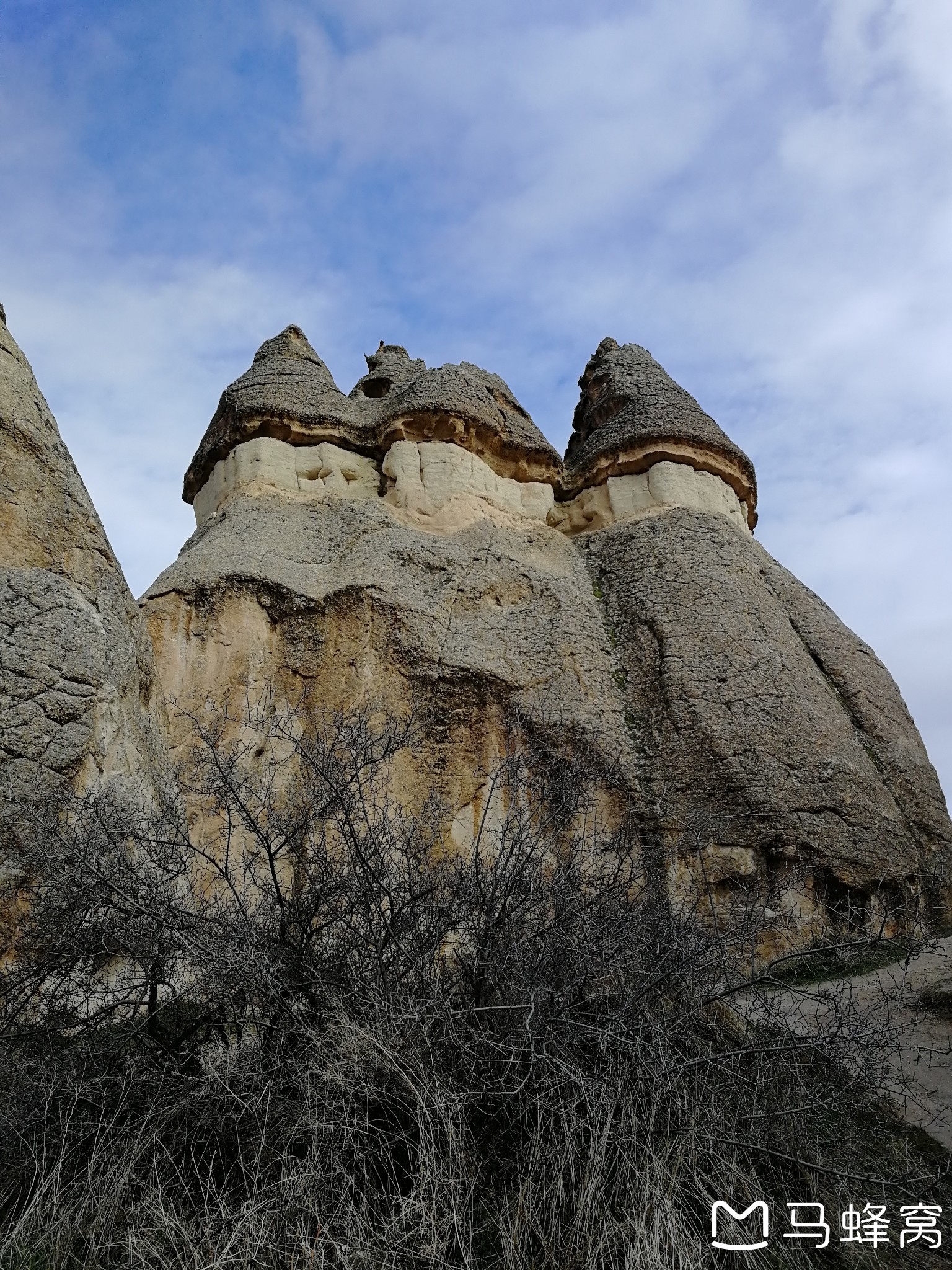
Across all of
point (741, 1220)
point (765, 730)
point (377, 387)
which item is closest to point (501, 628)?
point (765, 730)

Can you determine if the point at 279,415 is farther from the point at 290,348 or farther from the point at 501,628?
the point at 501,628

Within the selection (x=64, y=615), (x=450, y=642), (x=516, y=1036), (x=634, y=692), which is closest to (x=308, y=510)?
(x=450, y=642)

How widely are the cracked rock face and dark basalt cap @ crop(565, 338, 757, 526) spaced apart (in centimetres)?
692

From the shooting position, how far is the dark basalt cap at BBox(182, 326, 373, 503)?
36.3 feet

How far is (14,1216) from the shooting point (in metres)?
3.29

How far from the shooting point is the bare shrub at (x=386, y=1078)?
10.00 ft

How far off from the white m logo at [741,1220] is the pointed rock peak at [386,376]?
36.6 feet

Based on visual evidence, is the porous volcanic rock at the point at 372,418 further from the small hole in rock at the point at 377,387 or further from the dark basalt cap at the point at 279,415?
the small hole in rock at the point at 377,387

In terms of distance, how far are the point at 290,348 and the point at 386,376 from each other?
1403 mm

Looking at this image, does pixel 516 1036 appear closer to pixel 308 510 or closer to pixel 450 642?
pixel 450 642

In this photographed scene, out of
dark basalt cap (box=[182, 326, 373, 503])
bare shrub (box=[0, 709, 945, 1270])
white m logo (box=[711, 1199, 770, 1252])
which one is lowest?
white m logo (box=[711, 1199, 770, 1252])

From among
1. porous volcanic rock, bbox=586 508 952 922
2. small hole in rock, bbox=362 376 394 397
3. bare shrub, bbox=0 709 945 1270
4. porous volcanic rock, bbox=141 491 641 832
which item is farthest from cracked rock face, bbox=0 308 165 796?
small hole in rock, bbox=362 376 394 397

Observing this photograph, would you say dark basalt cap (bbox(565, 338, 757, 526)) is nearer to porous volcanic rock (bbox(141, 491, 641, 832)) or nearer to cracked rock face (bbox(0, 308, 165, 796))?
porous volcanic rock (bbox(141, 491, 641, 832))

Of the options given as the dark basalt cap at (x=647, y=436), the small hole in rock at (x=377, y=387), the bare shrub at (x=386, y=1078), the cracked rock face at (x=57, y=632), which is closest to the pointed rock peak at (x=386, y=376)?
the small hole in rock at (x=377, y=387)
